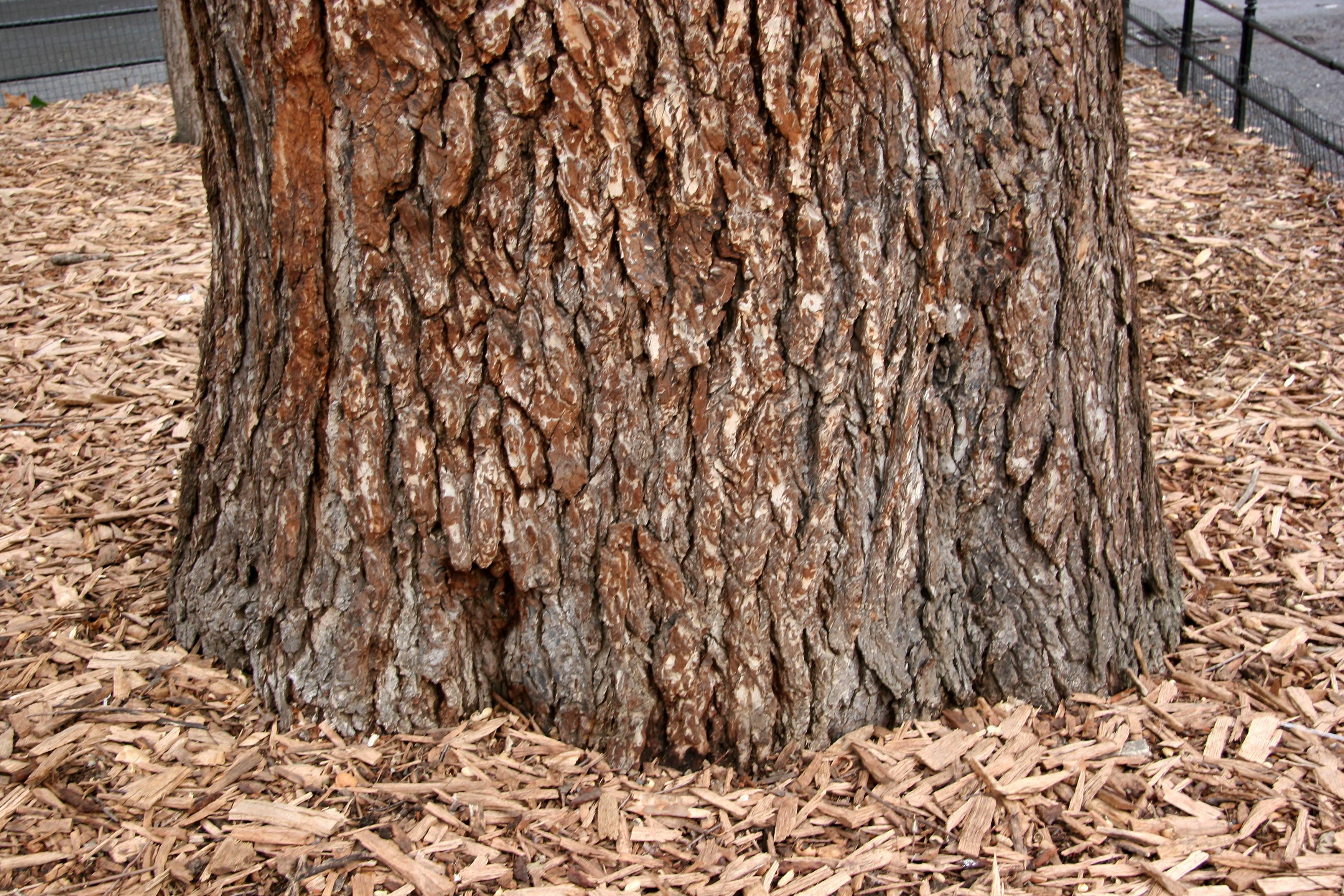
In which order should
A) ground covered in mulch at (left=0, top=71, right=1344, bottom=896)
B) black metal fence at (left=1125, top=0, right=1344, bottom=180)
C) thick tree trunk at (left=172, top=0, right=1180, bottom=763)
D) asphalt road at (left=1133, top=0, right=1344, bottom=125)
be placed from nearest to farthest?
thick tree trunk at (left=172, top=0, right=1180, bottom=763)
ground covered in mulch at (left=0, top=71, right=1344, bottom=896)
black metal fence at (left=1125, top=0, right=1344, bottom=180)
asphalt road at (left=1133, top=0, right=1344, bottom=125)

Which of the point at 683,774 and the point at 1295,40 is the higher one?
the point at 1295,40

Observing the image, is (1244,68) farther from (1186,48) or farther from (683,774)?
(683,774)

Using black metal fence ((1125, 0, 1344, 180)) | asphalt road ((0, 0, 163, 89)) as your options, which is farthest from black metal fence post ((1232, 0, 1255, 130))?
asphalt road ((0, 0, 163, 89))

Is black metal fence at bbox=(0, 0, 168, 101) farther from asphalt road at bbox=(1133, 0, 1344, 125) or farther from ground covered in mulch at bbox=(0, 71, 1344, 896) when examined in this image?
asphalt road at bbox=(1133, 0, 1344, 125)

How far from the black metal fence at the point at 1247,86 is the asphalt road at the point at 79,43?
9.75m

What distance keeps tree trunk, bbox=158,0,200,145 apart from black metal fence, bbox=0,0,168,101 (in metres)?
2.04

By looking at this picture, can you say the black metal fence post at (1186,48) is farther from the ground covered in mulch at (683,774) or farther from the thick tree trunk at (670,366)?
the thick tree trunk at (670,366)

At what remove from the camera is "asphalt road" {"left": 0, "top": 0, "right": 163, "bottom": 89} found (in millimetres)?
12430

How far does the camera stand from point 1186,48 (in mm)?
7324

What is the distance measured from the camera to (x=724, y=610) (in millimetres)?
2213

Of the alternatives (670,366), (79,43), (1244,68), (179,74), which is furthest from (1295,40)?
(79,43)

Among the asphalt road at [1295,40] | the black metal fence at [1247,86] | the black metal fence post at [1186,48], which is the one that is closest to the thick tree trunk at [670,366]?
the black metal fence at [1247,86]

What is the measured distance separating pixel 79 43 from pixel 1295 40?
14.3 meters

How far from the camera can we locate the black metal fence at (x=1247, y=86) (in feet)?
19.6
